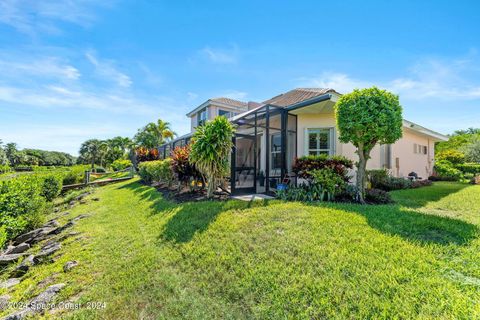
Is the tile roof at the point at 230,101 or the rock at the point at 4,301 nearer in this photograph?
the rock at the point at 4,301

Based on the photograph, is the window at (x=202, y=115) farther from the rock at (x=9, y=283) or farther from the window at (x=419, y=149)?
the window at (x=419, y=149)

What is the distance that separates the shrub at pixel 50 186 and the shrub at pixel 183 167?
9.43 m

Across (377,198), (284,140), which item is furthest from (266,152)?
(377,198)

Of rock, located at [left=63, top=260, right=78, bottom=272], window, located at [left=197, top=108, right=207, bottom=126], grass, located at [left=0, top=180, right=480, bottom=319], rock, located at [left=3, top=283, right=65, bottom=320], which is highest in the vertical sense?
window, located at [left=197, top=108, right=207, bottom=126]

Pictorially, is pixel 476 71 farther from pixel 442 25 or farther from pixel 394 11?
pixel 394 11

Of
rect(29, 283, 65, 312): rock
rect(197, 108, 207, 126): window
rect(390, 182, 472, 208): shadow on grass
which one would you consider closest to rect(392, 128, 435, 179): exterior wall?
rect(390, 182, 472, 208): shadow on grass

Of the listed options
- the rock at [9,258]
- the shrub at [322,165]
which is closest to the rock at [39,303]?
the rock at [9,258]

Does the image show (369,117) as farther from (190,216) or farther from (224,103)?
(224,103)

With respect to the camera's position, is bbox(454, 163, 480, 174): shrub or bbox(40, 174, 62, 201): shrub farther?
bbox(454, 163, 480, 174): shrub

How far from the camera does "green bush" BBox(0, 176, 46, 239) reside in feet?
23.0

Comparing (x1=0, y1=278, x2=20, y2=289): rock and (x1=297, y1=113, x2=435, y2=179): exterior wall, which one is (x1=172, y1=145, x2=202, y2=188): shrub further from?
(x1=0, y1=278, x2=20, y2=289): rock

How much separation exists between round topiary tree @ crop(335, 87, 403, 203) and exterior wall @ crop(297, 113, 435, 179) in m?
2.63

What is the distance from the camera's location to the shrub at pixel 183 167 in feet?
29.4

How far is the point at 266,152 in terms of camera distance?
9125 mm
